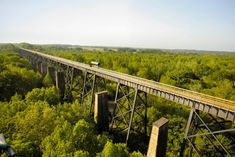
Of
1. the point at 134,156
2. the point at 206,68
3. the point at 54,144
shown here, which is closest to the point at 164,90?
the point at 134,156

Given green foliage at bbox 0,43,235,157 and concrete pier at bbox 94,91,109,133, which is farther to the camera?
concrete pier at bbox 94,91,109,133

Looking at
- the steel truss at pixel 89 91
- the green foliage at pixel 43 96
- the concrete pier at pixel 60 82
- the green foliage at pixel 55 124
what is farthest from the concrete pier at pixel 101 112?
the concrete pier at pixel 60 82

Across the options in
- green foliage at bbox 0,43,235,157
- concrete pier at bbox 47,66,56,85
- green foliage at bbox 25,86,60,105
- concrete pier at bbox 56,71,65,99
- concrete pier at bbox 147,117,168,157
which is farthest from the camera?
concrete pier at bbox 47,66,56,85

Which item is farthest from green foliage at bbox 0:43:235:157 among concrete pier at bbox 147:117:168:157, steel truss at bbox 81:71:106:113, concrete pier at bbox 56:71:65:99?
steel truss at bbox 81:71:106:113

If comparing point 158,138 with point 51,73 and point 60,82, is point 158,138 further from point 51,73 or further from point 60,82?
point 51,73

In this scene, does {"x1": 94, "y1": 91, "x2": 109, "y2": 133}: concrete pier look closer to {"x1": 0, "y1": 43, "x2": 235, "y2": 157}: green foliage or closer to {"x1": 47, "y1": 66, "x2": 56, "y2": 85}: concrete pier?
{"x1": 0, "y1": 43, "x2": 235, "y2": 157}: green foliage

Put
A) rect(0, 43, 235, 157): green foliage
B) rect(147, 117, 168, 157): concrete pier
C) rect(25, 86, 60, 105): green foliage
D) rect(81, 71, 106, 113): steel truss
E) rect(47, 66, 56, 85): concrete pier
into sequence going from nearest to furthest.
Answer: rect(0, 43, 235, 157): green foliage < rect(147, 117, 168, 157): concrete pier < rect(25, 86, 60, 105): green foliage < rect(81, 71, 106, 113): steel truss < rect(47, 66, 56, 85): concrete pier

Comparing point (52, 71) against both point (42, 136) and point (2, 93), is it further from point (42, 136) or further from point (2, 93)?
point (42, 136)

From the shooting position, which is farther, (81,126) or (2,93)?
(2,93)

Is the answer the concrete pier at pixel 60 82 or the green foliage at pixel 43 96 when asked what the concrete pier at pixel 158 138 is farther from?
the concrete pier at pixel 60 82

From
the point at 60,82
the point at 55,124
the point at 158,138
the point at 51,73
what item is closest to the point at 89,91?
the point at 60,82

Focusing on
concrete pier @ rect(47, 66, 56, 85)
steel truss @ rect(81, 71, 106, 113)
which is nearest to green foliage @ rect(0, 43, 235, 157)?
concrete pier @ rect(47, 66, 56, 85)
